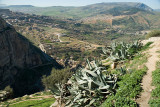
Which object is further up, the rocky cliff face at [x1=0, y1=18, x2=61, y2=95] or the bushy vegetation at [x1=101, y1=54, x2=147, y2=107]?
the bushy vegetation at [x1=101, y1=54, x2=147, y2=107]

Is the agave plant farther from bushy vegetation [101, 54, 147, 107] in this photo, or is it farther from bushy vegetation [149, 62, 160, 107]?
bushy vegetation [149, 62, 160, 107]

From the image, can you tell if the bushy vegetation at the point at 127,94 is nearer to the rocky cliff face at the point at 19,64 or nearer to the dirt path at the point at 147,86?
the dirt path at the point at 147,86

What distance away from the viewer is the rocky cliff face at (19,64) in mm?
Answer: 36469

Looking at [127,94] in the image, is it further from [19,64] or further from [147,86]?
[19,64]

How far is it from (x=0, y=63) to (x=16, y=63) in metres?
6.79

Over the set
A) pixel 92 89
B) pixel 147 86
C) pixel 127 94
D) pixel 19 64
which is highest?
pixel 147 86

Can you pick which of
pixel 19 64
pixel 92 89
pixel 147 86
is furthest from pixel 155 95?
pixel 19 64

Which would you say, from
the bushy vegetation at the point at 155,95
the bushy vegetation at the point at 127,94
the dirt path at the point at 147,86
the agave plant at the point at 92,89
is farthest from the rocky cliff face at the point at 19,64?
the bushy vegetation at the point at 155,95

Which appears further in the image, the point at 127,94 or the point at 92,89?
the point at 92,89

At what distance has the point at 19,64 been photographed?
43.8m

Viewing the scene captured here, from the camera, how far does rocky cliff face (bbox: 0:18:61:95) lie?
3647cm

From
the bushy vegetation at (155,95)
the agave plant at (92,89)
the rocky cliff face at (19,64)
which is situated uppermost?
the bushy vegetation at (155,95)

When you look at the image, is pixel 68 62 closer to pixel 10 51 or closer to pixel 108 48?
pixel 10 51

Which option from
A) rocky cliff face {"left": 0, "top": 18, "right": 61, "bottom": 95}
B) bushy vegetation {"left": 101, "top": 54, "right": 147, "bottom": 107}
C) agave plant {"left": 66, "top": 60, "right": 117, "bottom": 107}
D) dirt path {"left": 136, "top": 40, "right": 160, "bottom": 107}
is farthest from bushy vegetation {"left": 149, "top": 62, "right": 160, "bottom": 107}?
rocky cliff face {"left": 0, "top": 18, "right": 61, "bottom": 95}
